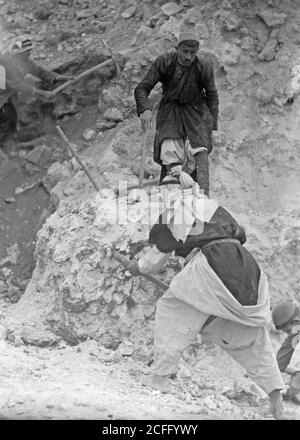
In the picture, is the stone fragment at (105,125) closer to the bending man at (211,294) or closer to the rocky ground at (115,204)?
the rocky ground at (115,204)

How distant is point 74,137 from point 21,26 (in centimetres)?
173

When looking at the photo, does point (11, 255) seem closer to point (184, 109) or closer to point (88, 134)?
point (88, 134)

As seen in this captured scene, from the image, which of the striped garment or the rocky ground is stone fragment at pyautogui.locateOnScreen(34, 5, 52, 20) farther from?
the striped garment

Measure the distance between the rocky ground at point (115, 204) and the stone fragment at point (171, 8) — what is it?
5cm

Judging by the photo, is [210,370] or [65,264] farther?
[65,264]

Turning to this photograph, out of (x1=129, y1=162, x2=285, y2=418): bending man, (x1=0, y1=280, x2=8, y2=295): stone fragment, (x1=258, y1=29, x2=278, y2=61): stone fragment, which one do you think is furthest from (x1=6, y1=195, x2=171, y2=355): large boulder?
(x1=258, y1=29, x2=278, y2=61): stone fragment

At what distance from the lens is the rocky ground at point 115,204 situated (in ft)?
18.1

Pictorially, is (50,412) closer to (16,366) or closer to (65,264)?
(16,366)

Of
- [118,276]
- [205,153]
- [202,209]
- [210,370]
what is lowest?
[210,370]

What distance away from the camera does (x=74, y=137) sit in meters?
8.12

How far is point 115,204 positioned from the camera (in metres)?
6.93

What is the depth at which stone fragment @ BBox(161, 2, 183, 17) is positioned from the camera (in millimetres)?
8156

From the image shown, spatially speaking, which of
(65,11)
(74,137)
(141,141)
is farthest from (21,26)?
(141,141)

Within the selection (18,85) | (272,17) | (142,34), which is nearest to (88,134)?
(18,85)
